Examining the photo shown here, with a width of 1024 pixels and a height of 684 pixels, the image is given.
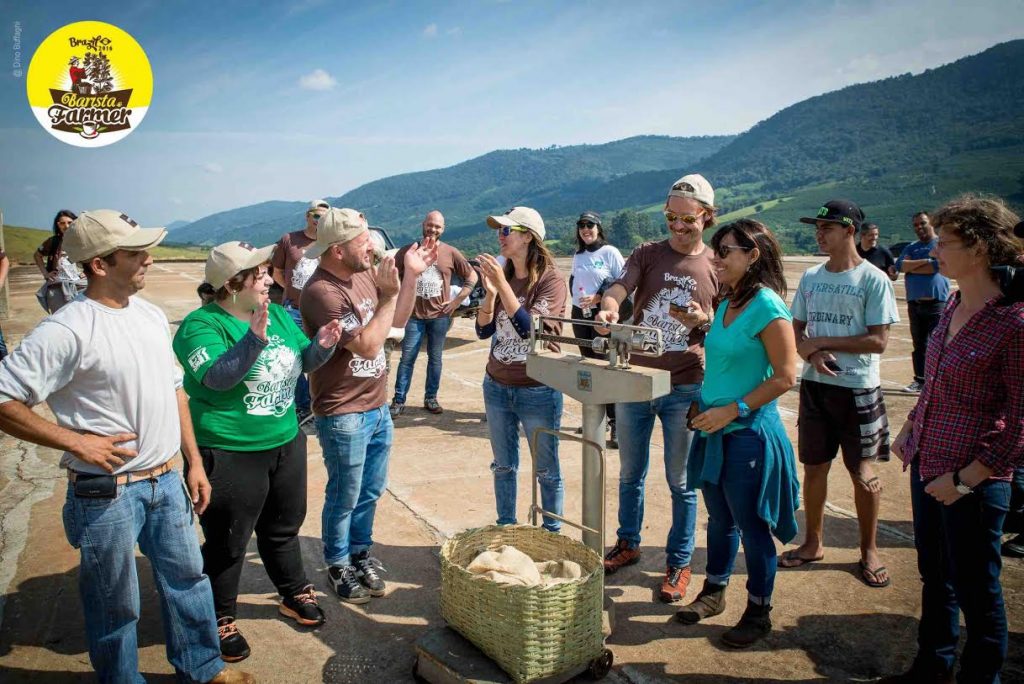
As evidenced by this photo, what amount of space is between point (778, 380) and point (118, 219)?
292 centimetres

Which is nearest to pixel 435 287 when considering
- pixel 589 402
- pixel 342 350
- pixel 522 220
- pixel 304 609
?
pixel 522 220

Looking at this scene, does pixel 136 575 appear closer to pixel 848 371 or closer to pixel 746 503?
pixel 746 503

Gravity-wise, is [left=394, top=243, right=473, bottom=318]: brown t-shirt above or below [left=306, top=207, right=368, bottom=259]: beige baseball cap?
below

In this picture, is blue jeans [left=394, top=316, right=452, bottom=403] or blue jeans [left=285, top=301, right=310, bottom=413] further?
blue jeans [left=394, top=316, right=452, bottom=403]

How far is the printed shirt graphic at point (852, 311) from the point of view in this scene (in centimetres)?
389

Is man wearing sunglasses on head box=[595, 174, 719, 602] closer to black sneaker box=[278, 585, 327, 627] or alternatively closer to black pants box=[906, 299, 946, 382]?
black sneaker box=[278, 585, 327, 627]

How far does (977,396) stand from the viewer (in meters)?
2.63

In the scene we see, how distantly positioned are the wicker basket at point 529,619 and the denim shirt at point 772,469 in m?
0.77

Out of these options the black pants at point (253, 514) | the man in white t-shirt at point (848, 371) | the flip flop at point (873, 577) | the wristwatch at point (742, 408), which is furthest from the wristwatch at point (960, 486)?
the black pants at point (253, 514)

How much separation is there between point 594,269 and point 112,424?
17.5ft

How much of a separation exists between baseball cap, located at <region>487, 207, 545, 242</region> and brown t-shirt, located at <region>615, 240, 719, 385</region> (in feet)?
1.92

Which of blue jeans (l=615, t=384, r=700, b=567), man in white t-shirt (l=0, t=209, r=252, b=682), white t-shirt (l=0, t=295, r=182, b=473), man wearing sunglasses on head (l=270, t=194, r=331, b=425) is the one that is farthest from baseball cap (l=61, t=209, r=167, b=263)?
man wearing sunglasses on head (l=270, t=194, r=331, b=425)

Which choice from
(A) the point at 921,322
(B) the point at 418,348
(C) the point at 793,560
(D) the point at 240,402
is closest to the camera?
(D) the point at 240,402

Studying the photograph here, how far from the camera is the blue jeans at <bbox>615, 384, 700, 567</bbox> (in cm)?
386
